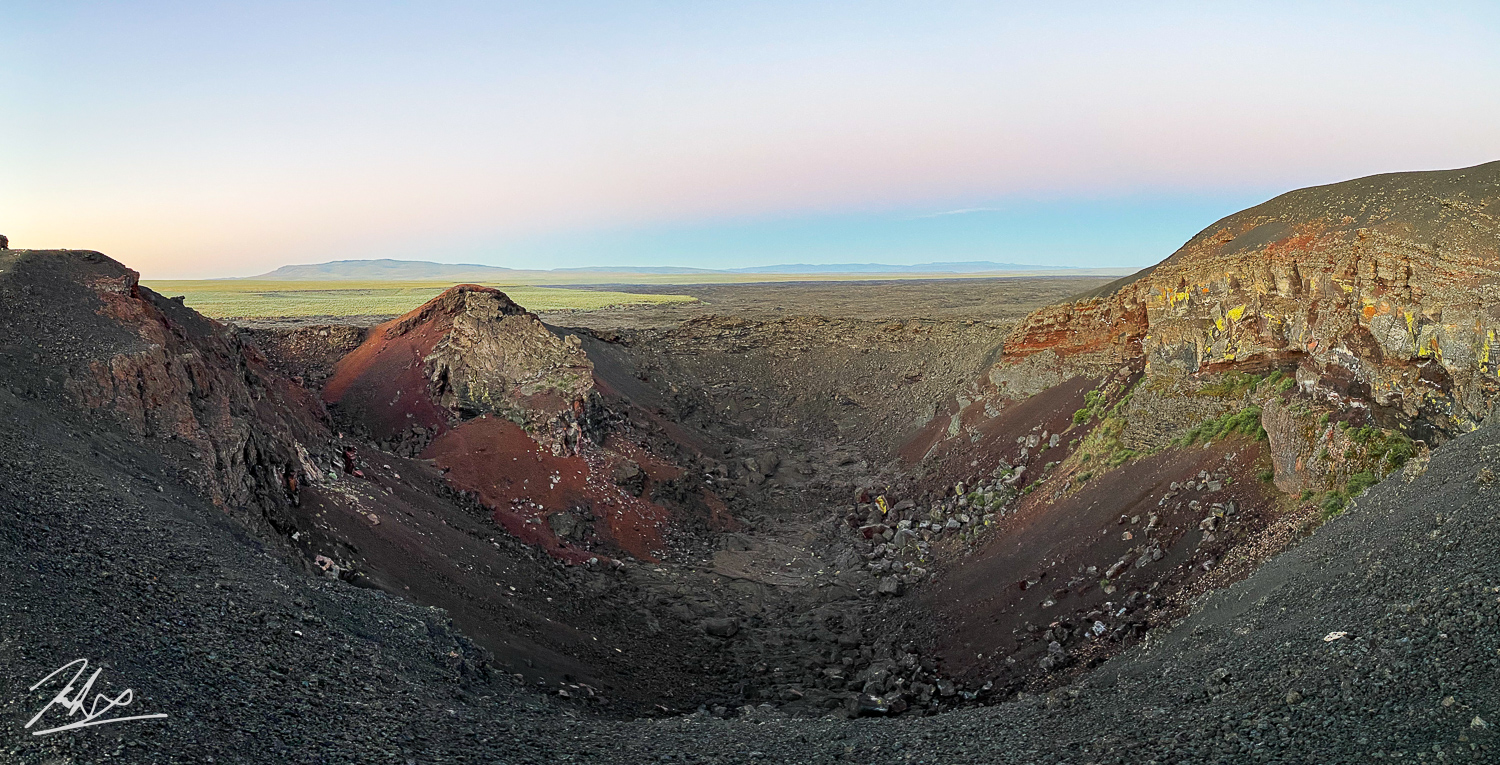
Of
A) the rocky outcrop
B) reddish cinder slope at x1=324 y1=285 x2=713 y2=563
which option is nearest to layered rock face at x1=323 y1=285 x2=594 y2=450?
reddish cinder slope at x1=324 y1=285 x2=713 y2=563

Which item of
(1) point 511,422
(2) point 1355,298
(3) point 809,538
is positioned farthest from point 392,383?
(2) point 1355,298

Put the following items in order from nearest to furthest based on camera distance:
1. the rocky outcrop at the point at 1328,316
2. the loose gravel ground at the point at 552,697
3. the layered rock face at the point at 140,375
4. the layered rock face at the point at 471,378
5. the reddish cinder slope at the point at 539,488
A: the loose gravel ground at the point at 552,697, the layered rock face at the point at 140,375, the rocky outcrop at the point at 1328,316, the reddish cinder slope at the point at 539,488, the layered rock face at the point at 471,378

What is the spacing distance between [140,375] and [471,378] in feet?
34.6

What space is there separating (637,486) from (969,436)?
960 cm

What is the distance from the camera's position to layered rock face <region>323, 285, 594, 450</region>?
865 inches

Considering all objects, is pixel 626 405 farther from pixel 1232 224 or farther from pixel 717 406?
pixel 1232 224

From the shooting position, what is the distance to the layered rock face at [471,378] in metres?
22.0

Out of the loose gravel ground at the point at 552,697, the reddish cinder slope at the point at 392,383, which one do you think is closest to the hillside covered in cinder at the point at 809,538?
the loose gravel ground at the point at 552,697

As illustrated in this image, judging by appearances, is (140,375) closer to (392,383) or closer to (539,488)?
(539,488)

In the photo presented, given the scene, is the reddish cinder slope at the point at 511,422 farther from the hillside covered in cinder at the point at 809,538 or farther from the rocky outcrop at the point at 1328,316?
the rocky outcrop at the point at 1328,316

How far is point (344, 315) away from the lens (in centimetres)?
6956

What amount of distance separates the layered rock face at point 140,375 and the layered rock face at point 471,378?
596 centimetres

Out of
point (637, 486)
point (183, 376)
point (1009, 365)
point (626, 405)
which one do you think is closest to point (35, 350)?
point (183, 376)

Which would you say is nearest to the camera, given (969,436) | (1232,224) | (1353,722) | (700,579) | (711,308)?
(1353,722)
